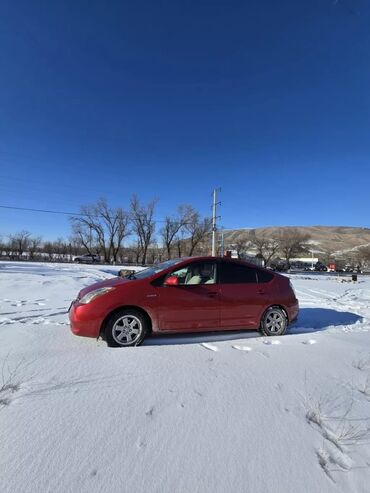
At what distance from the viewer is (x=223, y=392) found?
3098mm

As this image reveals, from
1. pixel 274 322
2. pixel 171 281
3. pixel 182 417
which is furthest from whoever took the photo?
pixel 274 322

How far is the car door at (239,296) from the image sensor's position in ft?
17.0

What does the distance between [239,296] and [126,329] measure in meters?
2.09

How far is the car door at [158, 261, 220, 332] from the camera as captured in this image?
15.7 ft

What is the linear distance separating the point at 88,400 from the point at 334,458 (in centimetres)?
218

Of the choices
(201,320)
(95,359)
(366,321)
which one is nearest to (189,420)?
(95,359)

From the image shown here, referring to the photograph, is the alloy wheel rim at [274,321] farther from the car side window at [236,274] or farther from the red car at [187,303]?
the car side window at [236,274]

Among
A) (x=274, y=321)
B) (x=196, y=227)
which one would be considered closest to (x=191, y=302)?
(x=274, y=321)

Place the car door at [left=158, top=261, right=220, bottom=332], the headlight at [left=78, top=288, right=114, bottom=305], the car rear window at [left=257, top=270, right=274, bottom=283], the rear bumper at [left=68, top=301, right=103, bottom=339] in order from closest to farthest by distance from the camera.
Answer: the rear bumper at [left=68, top=301, right=103, bottom=339] < the headlight at [left=78, top=288, right=114, bottom=305] < the car door at [left=158, top=261, right=220, bottom=332] < the car rear window at [left=257, top=270, right=274, bottom=283]

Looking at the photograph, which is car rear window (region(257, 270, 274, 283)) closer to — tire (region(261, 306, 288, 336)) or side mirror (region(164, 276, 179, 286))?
tire (region(261, 306, 288, 336))

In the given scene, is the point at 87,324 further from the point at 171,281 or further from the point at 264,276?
the point at 264,276

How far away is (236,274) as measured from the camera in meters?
5.44

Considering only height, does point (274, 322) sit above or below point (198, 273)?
below

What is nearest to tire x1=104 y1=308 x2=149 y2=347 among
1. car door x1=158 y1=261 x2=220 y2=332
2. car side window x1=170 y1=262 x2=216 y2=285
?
car door x1=158 y1=261 x2=220 y2=332
